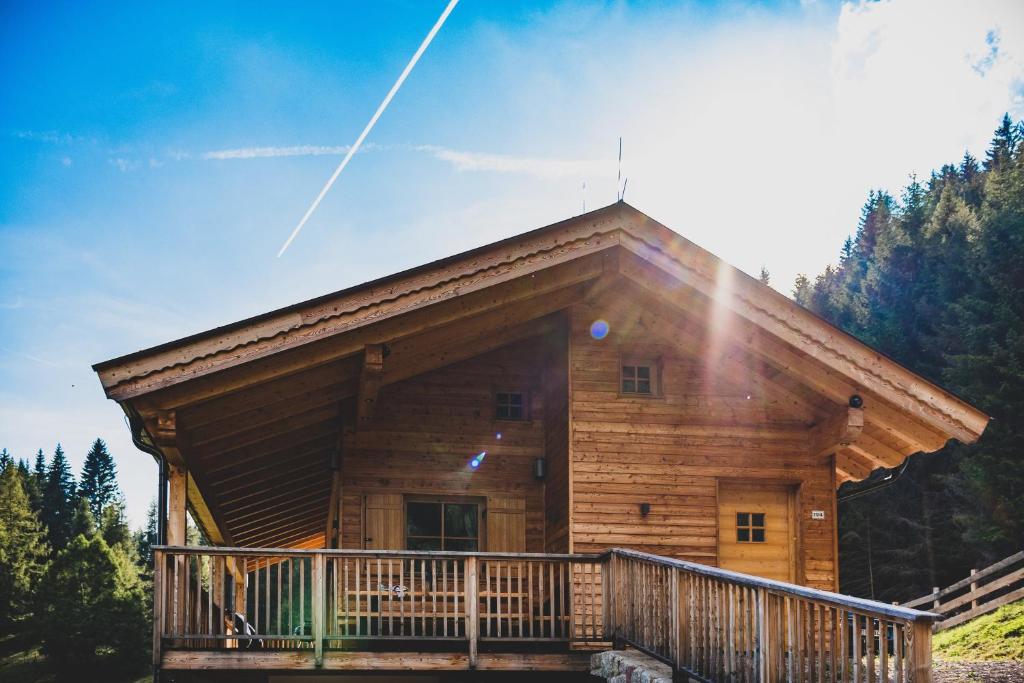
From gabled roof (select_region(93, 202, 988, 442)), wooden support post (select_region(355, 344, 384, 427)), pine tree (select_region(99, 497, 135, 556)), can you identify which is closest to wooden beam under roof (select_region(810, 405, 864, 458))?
gabled roof (select_region(93, 202, 988, 442))

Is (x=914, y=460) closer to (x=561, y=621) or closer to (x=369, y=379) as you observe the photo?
(x=561, y=621)

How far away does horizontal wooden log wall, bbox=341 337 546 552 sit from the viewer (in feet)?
47.6

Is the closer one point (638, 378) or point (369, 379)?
point (369, 379)

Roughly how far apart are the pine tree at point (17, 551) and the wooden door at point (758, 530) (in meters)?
72.7

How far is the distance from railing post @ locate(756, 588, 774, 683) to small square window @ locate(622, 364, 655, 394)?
6.39 metres

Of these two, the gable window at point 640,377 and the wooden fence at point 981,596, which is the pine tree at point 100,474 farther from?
the gable window at point 640,377

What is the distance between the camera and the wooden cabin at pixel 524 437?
11422 millimetres

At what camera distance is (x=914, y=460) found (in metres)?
45.9

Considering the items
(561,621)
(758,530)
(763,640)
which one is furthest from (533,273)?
(763,640)

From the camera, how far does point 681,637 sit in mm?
9352

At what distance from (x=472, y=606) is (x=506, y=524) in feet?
9.69

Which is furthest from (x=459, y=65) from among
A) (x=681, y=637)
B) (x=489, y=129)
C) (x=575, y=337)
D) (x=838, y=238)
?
(x=681, y=637)

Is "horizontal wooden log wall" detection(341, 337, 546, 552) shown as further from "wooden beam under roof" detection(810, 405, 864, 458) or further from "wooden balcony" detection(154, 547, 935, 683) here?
"wooden beam under roof" detection(810, 405, 864, 458)

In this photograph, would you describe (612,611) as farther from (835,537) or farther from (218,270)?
(218,270)
